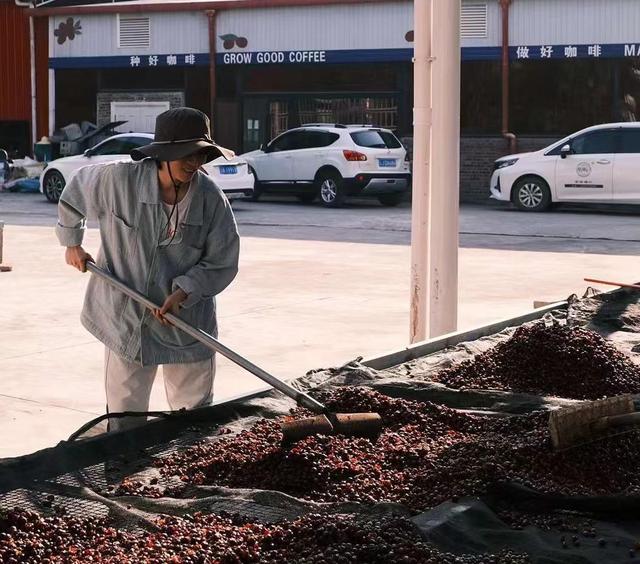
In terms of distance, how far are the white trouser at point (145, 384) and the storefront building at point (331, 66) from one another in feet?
71.5

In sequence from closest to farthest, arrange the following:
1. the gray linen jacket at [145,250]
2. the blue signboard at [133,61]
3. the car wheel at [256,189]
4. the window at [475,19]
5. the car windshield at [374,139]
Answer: the gray linen jacket at [145,250] < the car windshield at [374,139] < the car wheel at [256,189] < the window at [475,19] < the blue signboard at [133,61]

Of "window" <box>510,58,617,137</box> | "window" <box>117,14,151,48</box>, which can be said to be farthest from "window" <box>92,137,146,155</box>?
"window" <box>510,58,617,137</box>

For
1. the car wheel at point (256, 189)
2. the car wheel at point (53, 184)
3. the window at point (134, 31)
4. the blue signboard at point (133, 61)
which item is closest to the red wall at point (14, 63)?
the blue signboard at point (133, 61)

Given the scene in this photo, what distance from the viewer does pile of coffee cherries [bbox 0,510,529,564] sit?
432cm

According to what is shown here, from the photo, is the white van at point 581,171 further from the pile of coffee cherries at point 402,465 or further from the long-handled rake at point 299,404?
the long-handled rake at point 299,404

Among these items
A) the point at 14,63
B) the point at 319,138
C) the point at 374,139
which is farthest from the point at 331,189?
the point at 14,63

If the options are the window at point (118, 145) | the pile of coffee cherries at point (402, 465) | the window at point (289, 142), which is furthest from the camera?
the window at point (289, 142)

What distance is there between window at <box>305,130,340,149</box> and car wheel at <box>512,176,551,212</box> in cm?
354

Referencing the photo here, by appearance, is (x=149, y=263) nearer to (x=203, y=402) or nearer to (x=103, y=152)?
(x=203, y=402)

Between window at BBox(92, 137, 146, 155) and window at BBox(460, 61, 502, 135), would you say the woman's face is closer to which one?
window at BBox(92, 137, 146, 155)

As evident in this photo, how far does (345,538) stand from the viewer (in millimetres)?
4395

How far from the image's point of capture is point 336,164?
24688 millimetres

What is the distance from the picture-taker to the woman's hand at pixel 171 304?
570 centimetres

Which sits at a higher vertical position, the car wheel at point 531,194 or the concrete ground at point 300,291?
the car wheel at point 531,194
